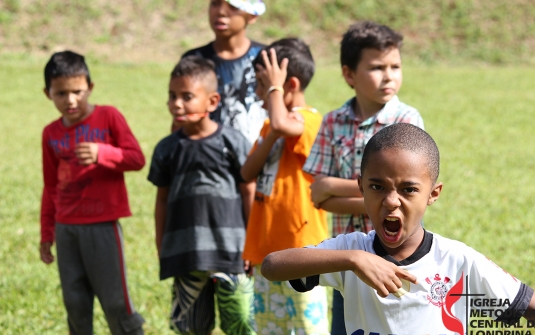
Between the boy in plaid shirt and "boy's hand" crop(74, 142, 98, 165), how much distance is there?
1116 millimetres

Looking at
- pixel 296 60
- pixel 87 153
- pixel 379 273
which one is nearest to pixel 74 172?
pixel 87 153

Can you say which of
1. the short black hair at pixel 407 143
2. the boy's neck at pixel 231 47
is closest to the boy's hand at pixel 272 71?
the boy's neck at pixel 231 47

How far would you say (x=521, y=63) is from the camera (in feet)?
65.0

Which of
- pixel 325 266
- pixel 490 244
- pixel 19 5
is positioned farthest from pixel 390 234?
pixel 19 5

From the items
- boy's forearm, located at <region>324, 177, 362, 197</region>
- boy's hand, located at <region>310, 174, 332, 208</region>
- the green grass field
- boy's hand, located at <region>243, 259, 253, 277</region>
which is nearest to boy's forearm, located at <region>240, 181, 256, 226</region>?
boy's hand, located at <region>243, 259, 253, 277</region>

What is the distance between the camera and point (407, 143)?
2.32 meters

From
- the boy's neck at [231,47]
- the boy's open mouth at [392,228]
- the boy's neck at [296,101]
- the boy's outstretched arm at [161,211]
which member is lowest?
the boy's open mouth at [392,228]

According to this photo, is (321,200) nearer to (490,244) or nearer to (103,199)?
(103,199)

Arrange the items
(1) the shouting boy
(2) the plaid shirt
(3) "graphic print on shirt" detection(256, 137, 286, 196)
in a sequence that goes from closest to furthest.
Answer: (1) the shouting boy
(2) the plaid shirt
(3) "graphic print on shirt" detection(256, 137, 286, 196)

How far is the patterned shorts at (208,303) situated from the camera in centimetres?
395

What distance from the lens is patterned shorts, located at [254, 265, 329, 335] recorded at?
3.49 metres

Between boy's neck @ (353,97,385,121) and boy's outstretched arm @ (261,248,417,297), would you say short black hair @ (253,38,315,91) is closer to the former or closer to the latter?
boy's neck @ (353,97,385,121)

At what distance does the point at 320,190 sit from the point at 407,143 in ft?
2.99

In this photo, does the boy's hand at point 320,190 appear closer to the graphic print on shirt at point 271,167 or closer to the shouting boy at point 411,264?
the graphic print on shirt at point 271,167
